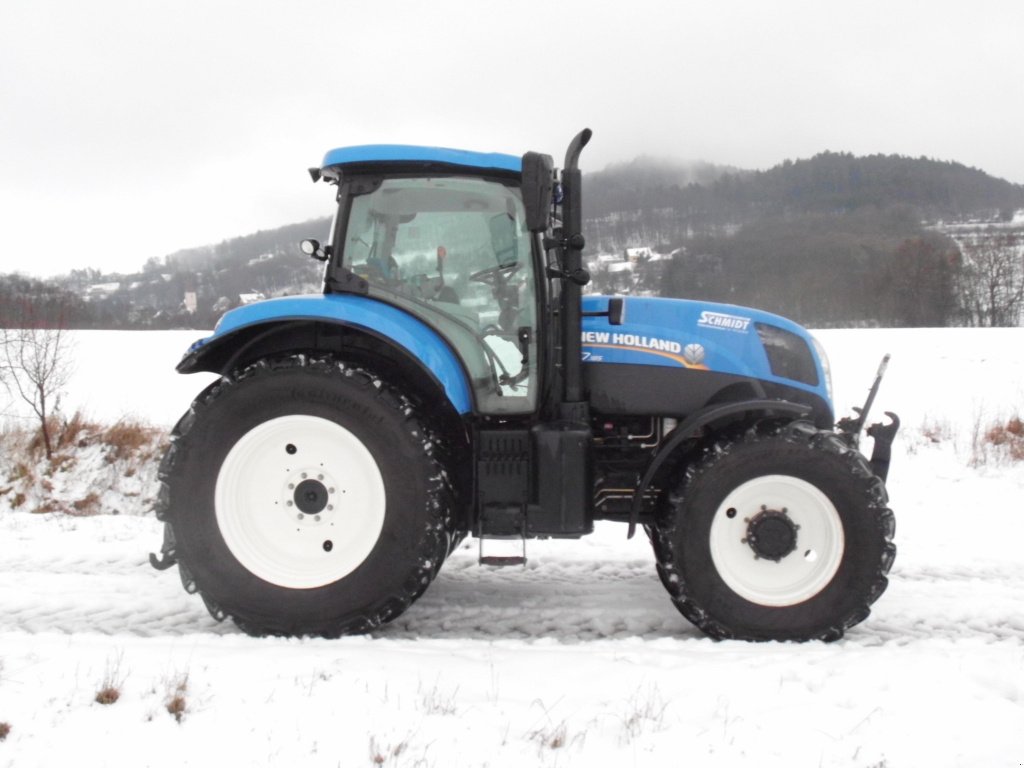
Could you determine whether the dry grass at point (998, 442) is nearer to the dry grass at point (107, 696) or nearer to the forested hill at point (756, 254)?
the forested hill at point (756, 254)

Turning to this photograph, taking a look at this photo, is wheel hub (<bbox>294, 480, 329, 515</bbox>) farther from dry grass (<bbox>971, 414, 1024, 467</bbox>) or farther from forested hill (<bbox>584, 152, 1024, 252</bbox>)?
forested hill (<bbox>584, 152, 1024, 252</bbox>)

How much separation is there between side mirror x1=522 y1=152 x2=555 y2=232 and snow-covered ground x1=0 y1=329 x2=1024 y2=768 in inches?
70.6

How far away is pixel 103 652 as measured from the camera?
320 centimetres

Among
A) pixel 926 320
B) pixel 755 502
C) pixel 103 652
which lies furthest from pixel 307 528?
pixel 926 320

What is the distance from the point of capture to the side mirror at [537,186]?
10.6 feet

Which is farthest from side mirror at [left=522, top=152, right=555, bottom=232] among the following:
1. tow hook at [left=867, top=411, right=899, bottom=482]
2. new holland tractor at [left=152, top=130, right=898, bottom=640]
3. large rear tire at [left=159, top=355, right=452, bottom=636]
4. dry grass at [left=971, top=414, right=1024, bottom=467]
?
dry grass at [left=971, top=414, right=1024, bottom=467]

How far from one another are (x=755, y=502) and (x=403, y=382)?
1687 mm

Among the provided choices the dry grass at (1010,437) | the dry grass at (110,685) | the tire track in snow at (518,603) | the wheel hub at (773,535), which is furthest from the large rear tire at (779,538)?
the dry grass at (1010,437)

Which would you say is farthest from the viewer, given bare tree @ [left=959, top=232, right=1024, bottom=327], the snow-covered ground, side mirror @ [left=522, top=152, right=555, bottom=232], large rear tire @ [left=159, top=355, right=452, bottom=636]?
bare tree @ [left=959, top=232, right=1024, bottom=327]

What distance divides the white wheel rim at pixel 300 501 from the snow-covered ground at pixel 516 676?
36 cm

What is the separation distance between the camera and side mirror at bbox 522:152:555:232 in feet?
10.6

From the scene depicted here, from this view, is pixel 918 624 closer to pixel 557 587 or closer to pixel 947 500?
pixel 557 587

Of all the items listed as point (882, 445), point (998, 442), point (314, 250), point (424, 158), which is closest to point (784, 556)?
point (882, 445)

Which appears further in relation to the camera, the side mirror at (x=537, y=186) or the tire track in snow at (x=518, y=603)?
the tire track in snow at (x=518, y=603)
